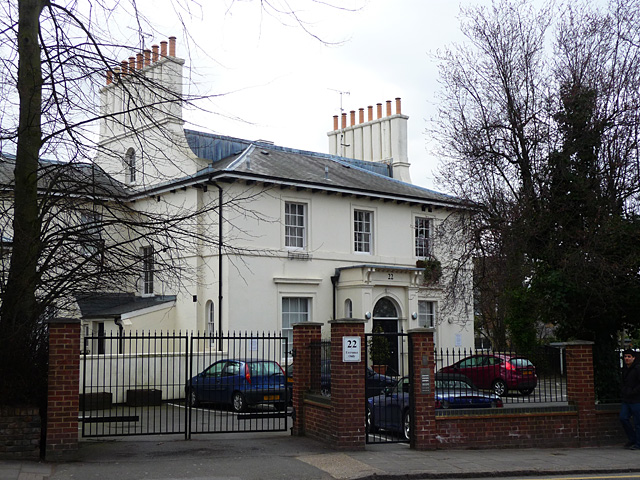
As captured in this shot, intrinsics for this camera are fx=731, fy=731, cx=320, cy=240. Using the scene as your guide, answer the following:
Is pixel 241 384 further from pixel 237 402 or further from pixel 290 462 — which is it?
pixel 290 462

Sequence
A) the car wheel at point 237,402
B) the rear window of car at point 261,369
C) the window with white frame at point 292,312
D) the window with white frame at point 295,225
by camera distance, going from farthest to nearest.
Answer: the window with white frame at point 295,225 → the window with white frame at point 292,312 → the car wheel at point 237,402 → the rear window of car at point 261,369

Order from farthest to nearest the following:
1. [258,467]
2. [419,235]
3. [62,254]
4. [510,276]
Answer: [419,235] < [510,276] < [62,254] < [258,467]

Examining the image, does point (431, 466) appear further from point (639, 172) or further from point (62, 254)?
point (639, 172)

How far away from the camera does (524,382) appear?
14.7m

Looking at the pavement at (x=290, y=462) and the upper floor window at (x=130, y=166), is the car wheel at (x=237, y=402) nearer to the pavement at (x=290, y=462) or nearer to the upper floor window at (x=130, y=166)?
the pavement at (x=290, y=462)

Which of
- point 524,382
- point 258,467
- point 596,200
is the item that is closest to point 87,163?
point 258,467

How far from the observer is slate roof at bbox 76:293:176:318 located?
1079 inches

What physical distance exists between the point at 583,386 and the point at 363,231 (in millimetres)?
16863

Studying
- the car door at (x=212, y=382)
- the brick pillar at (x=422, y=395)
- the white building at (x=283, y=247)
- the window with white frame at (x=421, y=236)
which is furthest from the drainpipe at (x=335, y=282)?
the brick pillar at (x=422, y=395)

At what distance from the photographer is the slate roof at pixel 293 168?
90.3ft

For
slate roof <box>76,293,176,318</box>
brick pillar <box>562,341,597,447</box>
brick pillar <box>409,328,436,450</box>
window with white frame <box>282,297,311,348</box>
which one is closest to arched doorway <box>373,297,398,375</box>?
window with white frame <box>282,297,311,348</box>

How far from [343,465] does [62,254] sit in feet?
19.4

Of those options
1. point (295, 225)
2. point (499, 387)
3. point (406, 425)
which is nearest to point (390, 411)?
point (406, 425)

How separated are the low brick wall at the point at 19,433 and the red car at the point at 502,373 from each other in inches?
300
